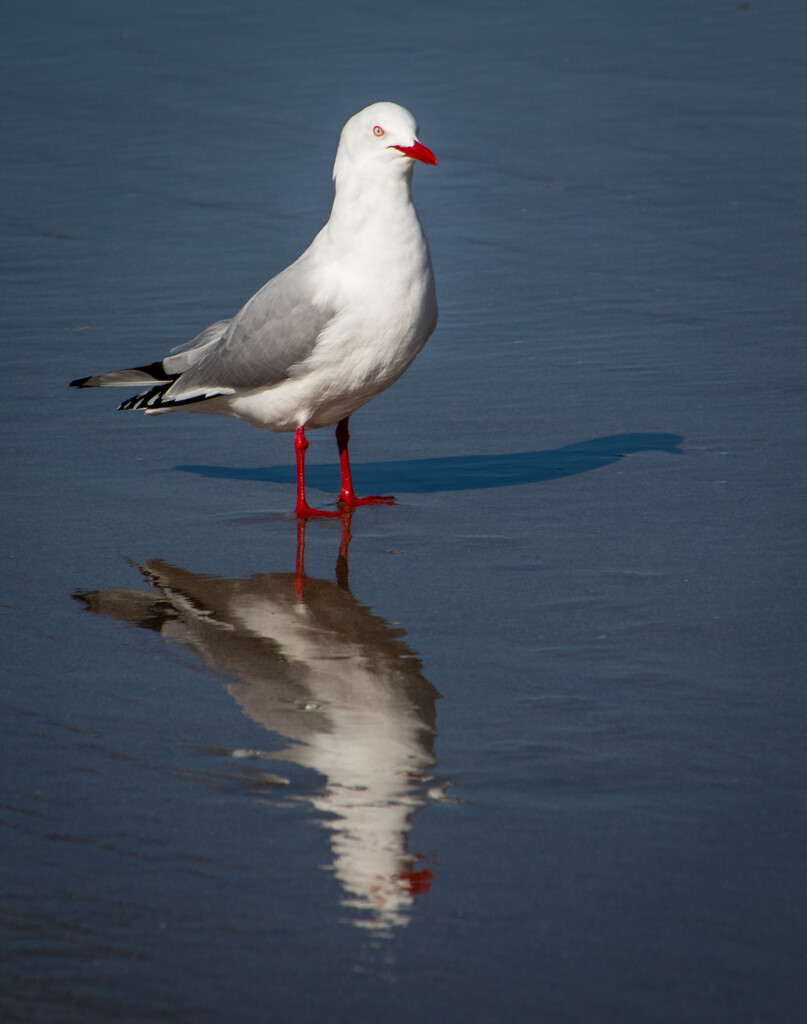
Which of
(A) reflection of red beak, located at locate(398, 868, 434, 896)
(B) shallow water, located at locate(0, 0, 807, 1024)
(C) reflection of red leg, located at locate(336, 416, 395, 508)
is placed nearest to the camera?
(B) shallow water, located at locate(0, 0, 807, 1024)

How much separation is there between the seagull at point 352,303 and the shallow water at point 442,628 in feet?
1.48

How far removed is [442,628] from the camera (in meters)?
4.44

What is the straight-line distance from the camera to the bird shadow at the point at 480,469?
5.97 meters

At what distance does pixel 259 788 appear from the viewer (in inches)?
135

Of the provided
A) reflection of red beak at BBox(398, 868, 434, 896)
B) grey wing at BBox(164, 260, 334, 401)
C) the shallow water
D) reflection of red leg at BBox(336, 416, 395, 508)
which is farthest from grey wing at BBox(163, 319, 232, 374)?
reflection of red beak at BBox(398, 868, 434, 896)

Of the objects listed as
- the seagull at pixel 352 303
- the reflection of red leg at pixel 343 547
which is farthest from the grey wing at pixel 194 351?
the reflection of red leg at pixel 343 547

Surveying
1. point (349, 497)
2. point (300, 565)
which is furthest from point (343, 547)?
point (349, 497)

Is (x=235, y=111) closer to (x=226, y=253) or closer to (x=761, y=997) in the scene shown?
(x=226, y=253)

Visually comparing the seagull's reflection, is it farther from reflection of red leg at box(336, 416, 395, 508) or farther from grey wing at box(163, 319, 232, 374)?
grey wing at box(163, 319, 232, 374)

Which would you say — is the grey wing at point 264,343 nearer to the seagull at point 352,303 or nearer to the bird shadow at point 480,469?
the seagull at point 352,303

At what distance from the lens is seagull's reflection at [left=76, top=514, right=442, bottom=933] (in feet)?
10.2

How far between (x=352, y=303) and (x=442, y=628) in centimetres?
152

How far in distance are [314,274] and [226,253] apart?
4.16m

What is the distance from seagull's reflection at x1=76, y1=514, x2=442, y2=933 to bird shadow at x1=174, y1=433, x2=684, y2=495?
26.2 inches
